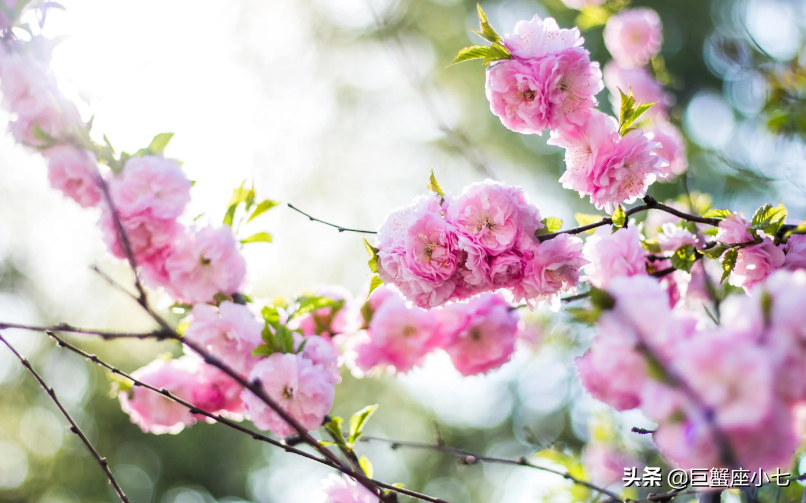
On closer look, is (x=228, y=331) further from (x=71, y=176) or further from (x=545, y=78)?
(x=545, y=78)

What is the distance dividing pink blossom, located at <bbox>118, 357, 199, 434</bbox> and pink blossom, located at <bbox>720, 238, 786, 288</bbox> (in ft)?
3.53

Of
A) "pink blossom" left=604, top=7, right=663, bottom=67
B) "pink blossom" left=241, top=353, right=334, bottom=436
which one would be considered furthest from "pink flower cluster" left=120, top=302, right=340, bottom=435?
"pink blossom" left=604, top=7, right=663, bottom=67

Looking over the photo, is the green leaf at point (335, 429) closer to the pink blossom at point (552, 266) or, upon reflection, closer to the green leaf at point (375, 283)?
the green leaf at point (375, 283)

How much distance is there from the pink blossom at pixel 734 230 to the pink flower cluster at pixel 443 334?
526 millimetres

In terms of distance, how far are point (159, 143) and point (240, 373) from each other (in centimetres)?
50

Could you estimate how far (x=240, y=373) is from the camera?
117cm

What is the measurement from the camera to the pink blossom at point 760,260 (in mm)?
905

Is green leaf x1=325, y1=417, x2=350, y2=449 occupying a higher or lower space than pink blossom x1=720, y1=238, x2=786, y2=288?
lower

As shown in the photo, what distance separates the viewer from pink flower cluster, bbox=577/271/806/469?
1.34ft

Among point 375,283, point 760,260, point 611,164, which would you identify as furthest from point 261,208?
point 760,260

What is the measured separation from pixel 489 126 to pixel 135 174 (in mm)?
4669

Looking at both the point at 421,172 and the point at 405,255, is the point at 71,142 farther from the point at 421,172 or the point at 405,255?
the point at 421,172

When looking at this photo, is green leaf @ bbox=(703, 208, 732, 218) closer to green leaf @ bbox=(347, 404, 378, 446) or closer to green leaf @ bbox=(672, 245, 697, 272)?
green leaf @ bbox=(672, 245, 697, 272)

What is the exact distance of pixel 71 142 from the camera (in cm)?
101
